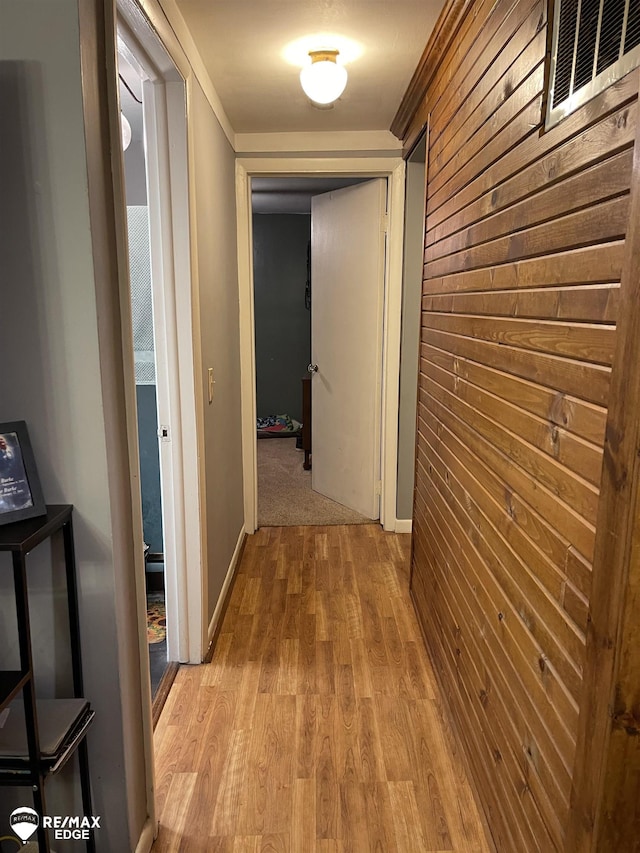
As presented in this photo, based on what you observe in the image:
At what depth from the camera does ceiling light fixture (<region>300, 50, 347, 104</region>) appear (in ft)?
6.82

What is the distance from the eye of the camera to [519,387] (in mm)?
1251

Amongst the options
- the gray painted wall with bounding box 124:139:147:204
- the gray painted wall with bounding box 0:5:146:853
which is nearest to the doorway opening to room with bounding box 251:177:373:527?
the gray painted wall with bounding box 124:139:147:204

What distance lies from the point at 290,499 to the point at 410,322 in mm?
1562

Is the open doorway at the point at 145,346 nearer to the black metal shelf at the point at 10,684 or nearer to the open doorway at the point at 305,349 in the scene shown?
the open doorway at the point at 305,349

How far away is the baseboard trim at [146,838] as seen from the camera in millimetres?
1392

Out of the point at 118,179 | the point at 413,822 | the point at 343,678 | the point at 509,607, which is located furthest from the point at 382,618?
the point at 118,179

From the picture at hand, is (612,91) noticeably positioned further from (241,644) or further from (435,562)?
(241,644)

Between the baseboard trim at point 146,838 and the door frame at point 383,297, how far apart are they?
2.06 m

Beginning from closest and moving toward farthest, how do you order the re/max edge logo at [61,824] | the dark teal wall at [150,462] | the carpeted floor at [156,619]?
the re/max edge logo at [61,824] < the carpeted floor at [156,619] < the dark teal wall at [150,462]

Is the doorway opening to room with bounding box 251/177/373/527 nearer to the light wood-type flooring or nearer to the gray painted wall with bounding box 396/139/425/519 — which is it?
the gray painted wall with bounding box 396/139/425/519

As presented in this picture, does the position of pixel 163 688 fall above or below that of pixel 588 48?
below

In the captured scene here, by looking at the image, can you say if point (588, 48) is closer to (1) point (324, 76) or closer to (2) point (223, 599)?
(1) point (324, 76)

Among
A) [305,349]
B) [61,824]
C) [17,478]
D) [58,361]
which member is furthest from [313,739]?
[305,349]

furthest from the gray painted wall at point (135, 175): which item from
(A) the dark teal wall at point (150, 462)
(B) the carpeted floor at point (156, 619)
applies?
(B) the carpeted floor at point (156, 619)
